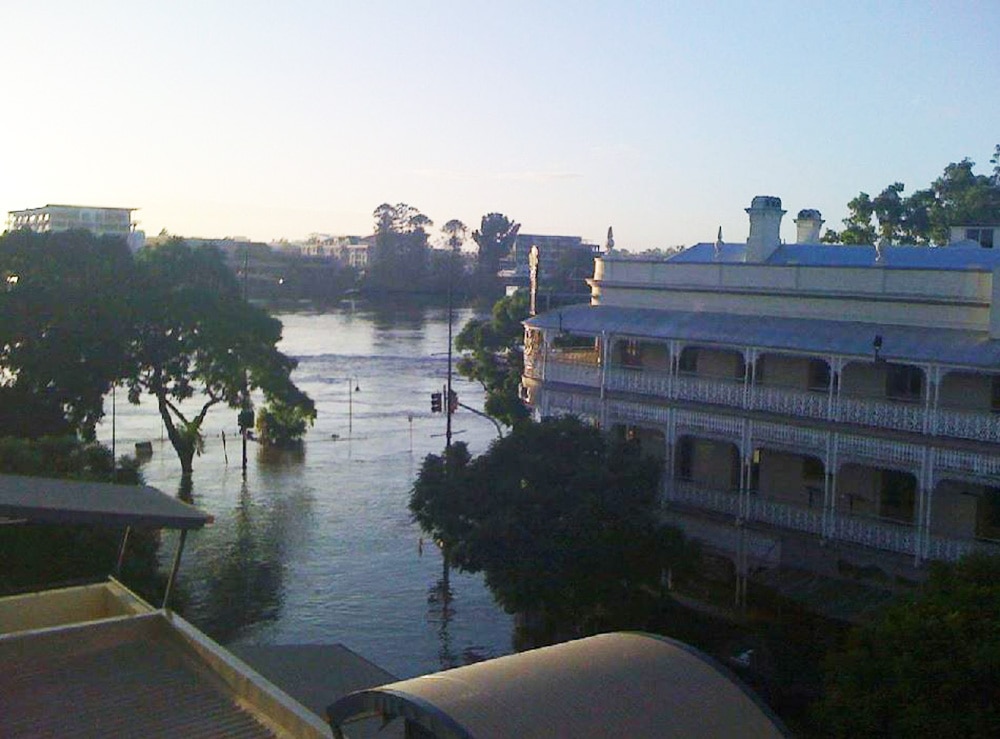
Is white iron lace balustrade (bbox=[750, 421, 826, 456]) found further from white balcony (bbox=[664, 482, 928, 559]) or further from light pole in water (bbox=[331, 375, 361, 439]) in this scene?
light pole in water (bbox=[331, 375, 361, 439])

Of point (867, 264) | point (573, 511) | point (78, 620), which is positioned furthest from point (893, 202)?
point (78, 620)

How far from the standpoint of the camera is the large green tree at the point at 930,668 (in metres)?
15.9

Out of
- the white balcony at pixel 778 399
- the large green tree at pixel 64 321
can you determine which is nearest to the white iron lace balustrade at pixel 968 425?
the white balcony at pixel 778 399

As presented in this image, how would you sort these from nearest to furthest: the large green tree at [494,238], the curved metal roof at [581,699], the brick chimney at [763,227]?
1. the curved metal roof at [581,699]
2. the brick chimney at [763,227]
3. the large green tree at [494,238]

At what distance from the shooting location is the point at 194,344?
46156 mm

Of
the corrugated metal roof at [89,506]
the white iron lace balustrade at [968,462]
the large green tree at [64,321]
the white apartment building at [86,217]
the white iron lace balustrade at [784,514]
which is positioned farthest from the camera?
the white apartment building at [86,217]

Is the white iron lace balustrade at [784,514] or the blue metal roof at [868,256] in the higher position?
the blue metal roof at [868,256]

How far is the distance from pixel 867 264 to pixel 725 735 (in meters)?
20.3

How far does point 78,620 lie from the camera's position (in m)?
15.0

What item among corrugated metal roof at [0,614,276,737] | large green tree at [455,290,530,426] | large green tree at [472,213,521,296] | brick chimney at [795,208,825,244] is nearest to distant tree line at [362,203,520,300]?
large green tree at [472,213,521,296]

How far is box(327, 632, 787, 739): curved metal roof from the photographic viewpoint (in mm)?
8219

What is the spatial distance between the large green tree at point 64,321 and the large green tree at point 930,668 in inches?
1083

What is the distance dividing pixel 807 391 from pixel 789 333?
1.32 metres

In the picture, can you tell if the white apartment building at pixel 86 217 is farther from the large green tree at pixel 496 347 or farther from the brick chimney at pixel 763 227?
the brick chimney at pixel 763 227
